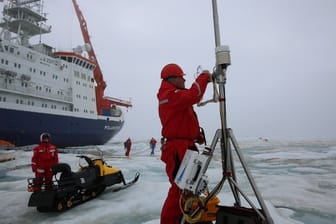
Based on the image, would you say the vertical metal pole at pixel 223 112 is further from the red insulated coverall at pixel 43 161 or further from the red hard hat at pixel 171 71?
the red insulated coverall at pixel 43 161

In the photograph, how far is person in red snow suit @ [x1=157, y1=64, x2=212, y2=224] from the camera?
1790 millimetres

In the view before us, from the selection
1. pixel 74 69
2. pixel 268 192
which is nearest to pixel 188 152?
pixel 268 192

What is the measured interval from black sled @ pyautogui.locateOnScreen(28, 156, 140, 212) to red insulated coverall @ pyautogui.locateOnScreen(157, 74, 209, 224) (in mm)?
2352

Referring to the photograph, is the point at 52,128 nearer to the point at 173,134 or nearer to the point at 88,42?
the point at 88,42

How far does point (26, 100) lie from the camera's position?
1648 cm

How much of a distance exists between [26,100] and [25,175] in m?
11.0

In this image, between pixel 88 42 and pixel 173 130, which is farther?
pixel 88 42

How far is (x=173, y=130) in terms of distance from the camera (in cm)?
184

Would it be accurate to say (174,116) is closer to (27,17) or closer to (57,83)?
(57,83)

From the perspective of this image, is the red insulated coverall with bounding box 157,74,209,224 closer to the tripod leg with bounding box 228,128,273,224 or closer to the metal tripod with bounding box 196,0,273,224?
the metal tripod with bounding box 196,0,273,224

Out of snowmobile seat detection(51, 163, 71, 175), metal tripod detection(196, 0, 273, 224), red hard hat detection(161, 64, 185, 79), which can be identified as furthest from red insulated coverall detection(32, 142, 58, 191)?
metal tripod detection(196, 0, 273, 224)

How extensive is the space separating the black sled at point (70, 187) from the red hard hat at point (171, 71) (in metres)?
2.61

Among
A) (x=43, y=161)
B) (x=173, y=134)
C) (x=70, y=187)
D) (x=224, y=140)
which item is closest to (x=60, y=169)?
(x=70, y=187)

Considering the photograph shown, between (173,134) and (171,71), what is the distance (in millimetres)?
503
